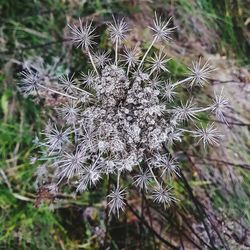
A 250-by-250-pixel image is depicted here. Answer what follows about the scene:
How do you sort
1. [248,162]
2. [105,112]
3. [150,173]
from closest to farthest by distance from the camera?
[105,112], [150,173], [248,162]

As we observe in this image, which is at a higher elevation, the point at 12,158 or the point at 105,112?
the point at 12,158

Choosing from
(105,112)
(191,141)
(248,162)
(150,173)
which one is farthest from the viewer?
(191,141)

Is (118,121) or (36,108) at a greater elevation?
(36,108)

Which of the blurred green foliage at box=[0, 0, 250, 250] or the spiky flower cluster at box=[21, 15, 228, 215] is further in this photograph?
the blurred green foliage at box=[0, 0, 250, 250]

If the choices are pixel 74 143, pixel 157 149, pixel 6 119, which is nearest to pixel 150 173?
pixel 157 149

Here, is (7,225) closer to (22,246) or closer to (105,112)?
(22,246)

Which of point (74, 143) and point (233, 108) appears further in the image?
point (233, 108)

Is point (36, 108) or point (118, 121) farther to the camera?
point (36, 108)

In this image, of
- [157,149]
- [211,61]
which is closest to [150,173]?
[157,149]

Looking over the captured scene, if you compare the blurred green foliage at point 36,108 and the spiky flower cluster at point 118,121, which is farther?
the blurred green foliage at point 36,108

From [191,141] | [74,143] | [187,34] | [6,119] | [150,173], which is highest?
[187,34]
